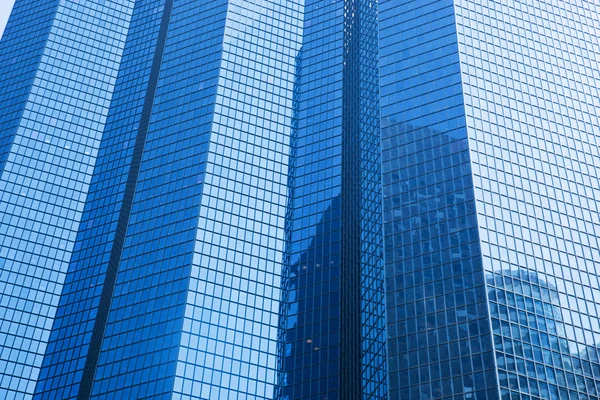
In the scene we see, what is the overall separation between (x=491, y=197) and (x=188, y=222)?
4480 centimetres

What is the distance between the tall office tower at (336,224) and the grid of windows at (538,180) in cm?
1495

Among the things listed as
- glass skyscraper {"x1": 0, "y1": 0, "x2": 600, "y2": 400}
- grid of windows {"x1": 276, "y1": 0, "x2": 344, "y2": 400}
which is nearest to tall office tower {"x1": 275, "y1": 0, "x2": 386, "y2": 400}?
grid of windows {"x1": 276, "y1": 0, "x2": 344, "y2": 400}

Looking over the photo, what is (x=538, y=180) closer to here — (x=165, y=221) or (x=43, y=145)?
(x=165, y=221)

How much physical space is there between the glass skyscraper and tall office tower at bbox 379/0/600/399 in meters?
0.25

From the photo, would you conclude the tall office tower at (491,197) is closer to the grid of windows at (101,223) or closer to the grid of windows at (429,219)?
the grid of windows at (429,219)

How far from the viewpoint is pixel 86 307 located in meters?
125

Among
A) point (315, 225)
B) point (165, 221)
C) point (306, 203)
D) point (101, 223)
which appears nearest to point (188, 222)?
point (165, 221)

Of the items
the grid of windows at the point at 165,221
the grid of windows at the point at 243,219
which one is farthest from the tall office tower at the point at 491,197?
the grid of windows at the point at 165,221

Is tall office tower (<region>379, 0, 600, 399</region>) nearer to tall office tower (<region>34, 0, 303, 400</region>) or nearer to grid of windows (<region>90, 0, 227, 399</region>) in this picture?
tall office tower (<region>34, 0, 303, 400</region>)

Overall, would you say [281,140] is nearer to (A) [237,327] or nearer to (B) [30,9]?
(A) [237,327]

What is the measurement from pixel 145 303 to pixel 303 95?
160 ft

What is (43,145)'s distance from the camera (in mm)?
142625

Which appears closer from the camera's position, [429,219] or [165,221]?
[429,219]

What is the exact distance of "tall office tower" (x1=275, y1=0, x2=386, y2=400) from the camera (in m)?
105
